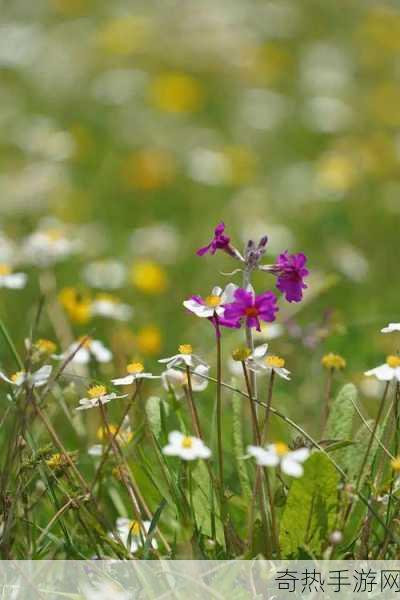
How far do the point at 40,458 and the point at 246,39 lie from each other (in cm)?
509

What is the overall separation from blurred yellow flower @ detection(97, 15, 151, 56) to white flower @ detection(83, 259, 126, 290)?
309 centimetres

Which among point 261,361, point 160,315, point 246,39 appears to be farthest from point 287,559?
point 246,39

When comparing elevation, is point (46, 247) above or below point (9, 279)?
above

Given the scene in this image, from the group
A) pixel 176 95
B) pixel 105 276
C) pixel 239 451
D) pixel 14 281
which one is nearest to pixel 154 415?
pixel 239 451

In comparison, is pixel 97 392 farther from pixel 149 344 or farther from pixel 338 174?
pixel 338 174

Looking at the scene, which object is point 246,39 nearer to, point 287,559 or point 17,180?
point 17,180

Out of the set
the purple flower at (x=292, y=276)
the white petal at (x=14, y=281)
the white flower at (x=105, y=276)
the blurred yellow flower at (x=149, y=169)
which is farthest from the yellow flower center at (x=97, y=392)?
the blurred yellow flower at (x=149, y=169)

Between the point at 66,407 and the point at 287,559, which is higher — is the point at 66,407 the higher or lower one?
the higher one

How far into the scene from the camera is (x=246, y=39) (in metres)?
5.91

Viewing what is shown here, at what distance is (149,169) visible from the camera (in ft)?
13.1

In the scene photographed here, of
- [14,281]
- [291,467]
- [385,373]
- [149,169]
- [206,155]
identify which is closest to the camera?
[291,467]

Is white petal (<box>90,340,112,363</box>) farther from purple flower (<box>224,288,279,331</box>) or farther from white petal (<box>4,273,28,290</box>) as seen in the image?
purple flower (<box>224,288,279,331</box>)

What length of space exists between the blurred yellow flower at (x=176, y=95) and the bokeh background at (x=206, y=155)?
0.5 inches

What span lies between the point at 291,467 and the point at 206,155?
3.32 meters
